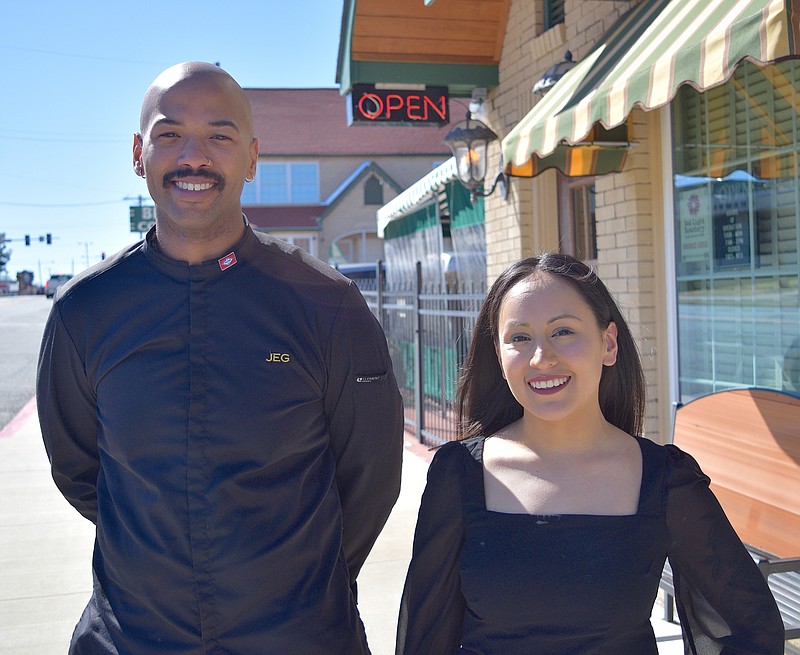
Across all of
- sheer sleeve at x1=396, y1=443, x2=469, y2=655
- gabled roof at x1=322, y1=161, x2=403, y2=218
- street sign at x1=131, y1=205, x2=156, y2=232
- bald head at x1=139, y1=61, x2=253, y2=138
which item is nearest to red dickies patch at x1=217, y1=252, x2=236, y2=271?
bald head at x1=139, y1=61, x2=253, y2=138

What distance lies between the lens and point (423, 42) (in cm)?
774

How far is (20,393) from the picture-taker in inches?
526

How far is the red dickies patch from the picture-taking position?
2.08m

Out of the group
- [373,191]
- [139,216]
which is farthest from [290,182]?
[139,216]

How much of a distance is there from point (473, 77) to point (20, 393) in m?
8.91

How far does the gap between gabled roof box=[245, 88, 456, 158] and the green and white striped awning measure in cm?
2599

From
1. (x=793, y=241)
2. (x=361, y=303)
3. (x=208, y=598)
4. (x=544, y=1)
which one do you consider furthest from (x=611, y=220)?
(x=208, y=598)

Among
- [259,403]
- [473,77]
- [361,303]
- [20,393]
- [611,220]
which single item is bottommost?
[20,393]

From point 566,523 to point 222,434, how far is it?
0.75m

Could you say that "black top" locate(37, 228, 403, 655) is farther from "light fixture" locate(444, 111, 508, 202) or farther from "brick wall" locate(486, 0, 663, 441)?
"light fixture" locate(444, 111, 508, 202)

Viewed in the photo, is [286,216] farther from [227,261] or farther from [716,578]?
[716,578]

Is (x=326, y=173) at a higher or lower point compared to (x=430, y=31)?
higher

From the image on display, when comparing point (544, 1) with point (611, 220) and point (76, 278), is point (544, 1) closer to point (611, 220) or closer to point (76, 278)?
point (611, 220)

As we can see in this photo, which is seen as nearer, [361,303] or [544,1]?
[361,303]
